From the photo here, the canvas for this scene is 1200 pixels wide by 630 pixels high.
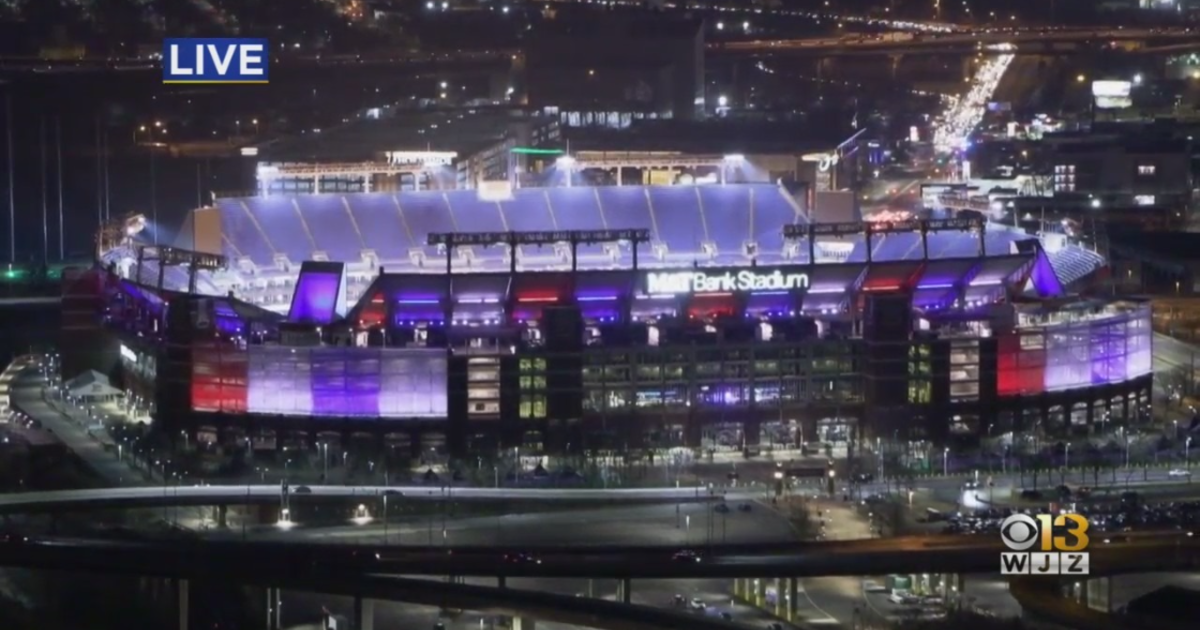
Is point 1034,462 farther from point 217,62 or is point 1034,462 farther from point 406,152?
point 406,152

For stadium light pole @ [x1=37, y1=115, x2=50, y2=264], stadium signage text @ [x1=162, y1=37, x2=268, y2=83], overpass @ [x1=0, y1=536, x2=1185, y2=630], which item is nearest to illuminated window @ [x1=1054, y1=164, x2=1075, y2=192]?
stadium light pole @ [x1=37, y1=115, x2=50, y2=264]

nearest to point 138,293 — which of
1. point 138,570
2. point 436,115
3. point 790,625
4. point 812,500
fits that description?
point 812,500

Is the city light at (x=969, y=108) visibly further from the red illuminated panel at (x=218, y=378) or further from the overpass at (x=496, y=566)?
the overpass at (x=496, y=566)

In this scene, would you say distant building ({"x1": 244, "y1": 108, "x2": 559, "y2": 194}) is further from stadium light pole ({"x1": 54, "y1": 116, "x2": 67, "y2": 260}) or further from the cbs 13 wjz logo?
the cbs 13 wjz logo

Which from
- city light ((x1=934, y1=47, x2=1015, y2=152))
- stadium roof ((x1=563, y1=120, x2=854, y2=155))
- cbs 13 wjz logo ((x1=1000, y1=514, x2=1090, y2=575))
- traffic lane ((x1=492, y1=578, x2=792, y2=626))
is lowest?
traffic lane ((x1=492, y1=578, x2=792, y2=626))

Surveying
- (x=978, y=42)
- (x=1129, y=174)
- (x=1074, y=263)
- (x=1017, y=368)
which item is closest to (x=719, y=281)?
(x=1017, y=368)

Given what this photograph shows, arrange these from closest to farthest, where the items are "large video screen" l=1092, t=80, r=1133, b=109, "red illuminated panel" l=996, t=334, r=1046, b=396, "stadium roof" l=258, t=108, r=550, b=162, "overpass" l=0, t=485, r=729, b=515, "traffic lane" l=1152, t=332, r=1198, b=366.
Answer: "overpass" l=0, t=485, r=729, b=515 < "red illuminated panel" l=996, t=334, r=1046, b=396 < "traffic lane" l=1152, t=332, r=1198, b=366 < "stadium roof" l=258, t=108, r=550, b=162 < "large video screen" l=1092, t=80, r=1133, b=109

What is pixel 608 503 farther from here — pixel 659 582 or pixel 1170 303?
pixel 1170 303
